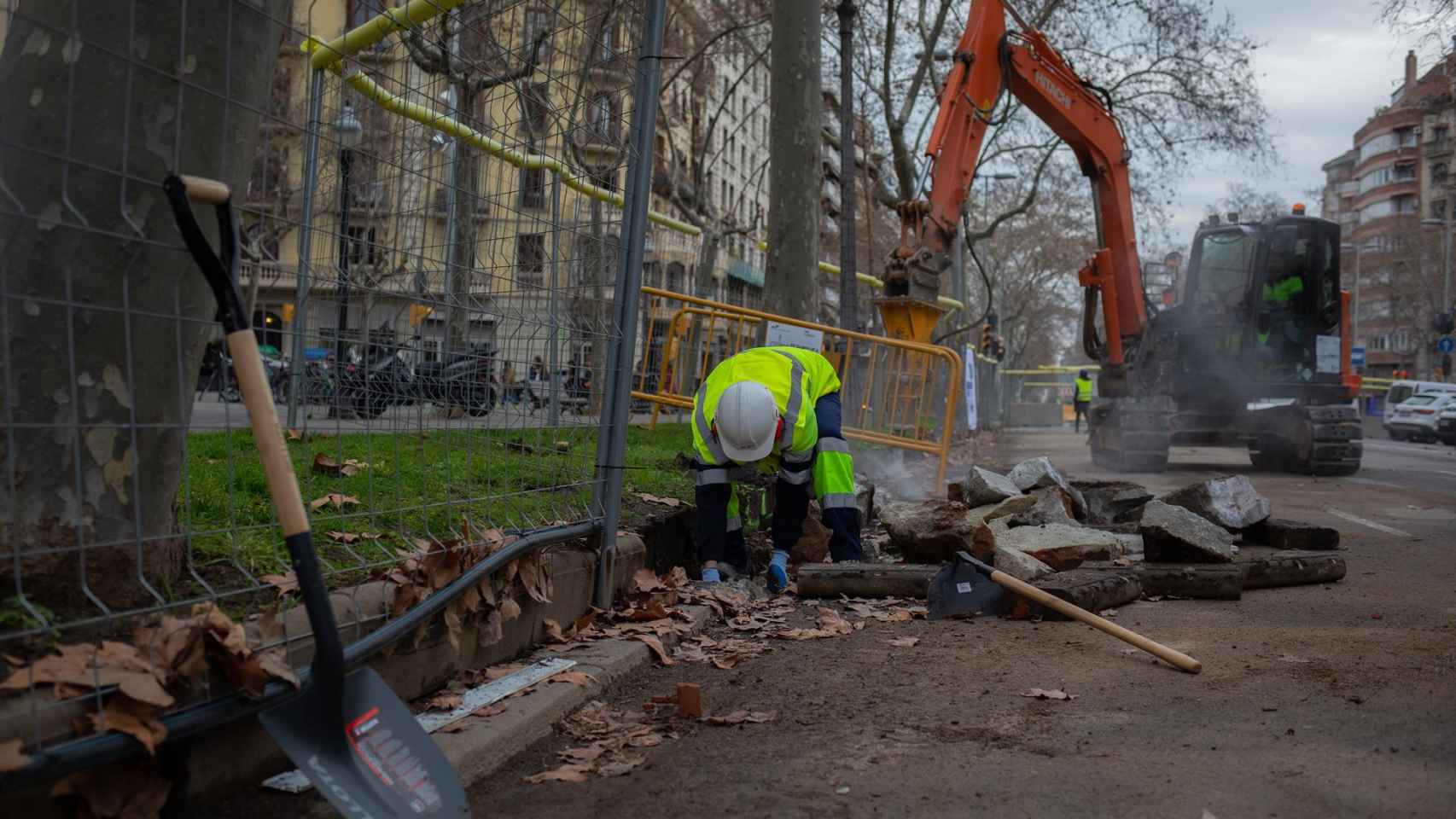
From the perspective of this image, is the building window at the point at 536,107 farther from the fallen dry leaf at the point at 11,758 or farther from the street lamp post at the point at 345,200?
the fallen dry leaf at the point at 11,758

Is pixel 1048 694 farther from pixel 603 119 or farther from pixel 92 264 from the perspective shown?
pixel 92 264

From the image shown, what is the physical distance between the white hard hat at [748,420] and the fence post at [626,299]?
94cm

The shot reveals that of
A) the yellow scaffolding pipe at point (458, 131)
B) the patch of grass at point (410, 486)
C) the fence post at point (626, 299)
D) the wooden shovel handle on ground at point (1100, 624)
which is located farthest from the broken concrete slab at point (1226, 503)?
the yellow scaffolding pipe at point (458, 131)

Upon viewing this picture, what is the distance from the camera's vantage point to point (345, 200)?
12.8ft

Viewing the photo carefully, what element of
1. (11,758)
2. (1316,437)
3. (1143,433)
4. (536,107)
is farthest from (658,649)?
(1316,437)

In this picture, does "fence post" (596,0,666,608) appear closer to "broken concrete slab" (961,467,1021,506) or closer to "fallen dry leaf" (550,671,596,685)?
"fallen dry leaf" (550,671,596,685)

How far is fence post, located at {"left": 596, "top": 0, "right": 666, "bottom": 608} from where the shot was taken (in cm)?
497

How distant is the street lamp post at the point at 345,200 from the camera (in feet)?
12.7

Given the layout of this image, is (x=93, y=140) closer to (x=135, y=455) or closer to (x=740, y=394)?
(x=135, y=455)

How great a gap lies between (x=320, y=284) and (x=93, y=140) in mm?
1187

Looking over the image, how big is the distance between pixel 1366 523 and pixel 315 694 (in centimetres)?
875

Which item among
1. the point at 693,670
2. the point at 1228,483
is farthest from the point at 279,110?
the point at 1228,483

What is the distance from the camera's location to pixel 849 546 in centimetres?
629

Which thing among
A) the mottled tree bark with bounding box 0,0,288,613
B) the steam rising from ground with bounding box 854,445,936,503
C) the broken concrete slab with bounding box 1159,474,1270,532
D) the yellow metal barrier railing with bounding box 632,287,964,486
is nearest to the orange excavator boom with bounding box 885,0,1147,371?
the yellow metal barrier railing with bounding box 632,287,964,486
